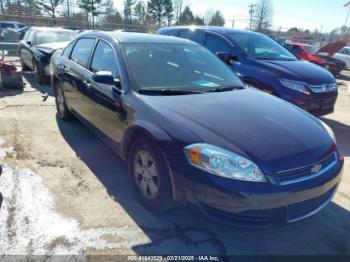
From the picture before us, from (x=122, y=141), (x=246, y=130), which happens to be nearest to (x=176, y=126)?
(x=246, y=130)

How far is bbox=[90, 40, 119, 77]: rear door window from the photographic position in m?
3.75

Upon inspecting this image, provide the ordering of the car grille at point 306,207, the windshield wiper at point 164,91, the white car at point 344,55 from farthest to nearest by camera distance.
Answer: the white car at point 344,55 < the windshield wiper at point 164,91 < the car grille at point 306,207

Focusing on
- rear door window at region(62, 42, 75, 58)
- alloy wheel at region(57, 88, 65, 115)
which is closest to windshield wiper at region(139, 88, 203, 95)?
rear door window at region(62, 42, 75, 58)

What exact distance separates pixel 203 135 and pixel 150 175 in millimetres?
713

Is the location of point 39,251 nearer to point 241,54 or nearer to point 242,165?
point 242,165

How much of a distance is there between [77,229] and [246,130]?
1720 millimetres

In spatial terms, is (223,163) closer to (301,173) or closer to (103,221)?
(301,173)

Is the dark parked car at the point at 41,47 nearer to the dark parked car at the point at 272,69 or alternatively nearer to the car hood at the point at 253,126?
the dark parked car at the point at 272,69

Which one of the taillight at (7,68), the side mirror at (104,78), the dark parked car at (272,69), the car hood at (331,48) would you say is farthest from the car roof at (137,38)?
the car hood at (331,48)

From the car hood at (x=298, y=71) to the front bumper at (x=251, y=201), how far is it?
3555mm

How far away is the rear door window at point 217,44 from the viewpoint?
6724 millimetres

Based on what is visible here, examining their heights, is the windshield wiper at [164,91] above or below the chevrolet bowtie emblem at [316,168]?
above

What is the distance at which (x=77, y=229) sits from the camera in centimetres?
289

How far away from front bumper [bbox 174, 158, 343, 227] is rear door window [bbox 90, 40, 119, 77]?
1.71 meters
